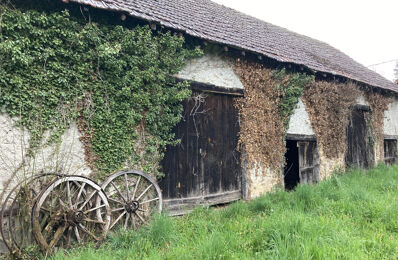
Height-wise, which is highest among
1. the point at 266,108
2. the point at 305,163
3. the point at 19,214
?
the point at 266,108

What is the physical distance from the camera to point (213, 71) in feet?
18.1

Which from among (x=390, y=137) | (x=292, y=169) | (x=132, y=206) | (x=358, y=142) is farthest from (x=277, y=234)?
(x=390, y=137)

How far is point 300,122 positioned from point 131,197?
5229mm

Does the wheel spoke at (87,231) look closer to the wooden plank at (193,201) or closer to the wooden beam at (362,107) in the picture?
the wooden plank at (193,201)

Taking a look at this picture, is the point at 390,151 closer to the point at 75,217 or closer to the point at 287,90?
the point at 287,90

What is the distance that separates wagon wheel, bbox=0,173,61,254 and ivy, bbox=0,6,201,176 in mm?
505

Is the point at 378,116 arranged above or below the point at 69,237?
above

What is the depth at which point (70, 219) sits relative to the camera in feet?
11.3

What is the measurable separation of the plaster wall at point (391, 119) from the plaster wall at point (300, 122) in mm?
5393

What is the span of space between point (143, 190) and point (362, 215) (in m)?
3.68

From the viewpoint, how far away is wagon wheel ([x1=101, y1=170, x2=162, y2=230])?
160 inches

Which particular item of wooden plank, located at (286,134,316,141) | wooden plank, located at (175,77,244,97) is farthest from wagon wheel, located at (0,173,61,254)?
wooden plank, located at (286,134,316,141)

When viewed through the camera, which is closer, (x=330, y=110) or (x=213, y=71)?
(x=213, y=71)

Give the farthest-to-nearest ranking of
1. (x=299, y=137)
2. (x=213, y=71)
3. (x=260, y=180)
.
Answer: (x=299, y=137), (x=260, y=180), (x=213, y=71)
